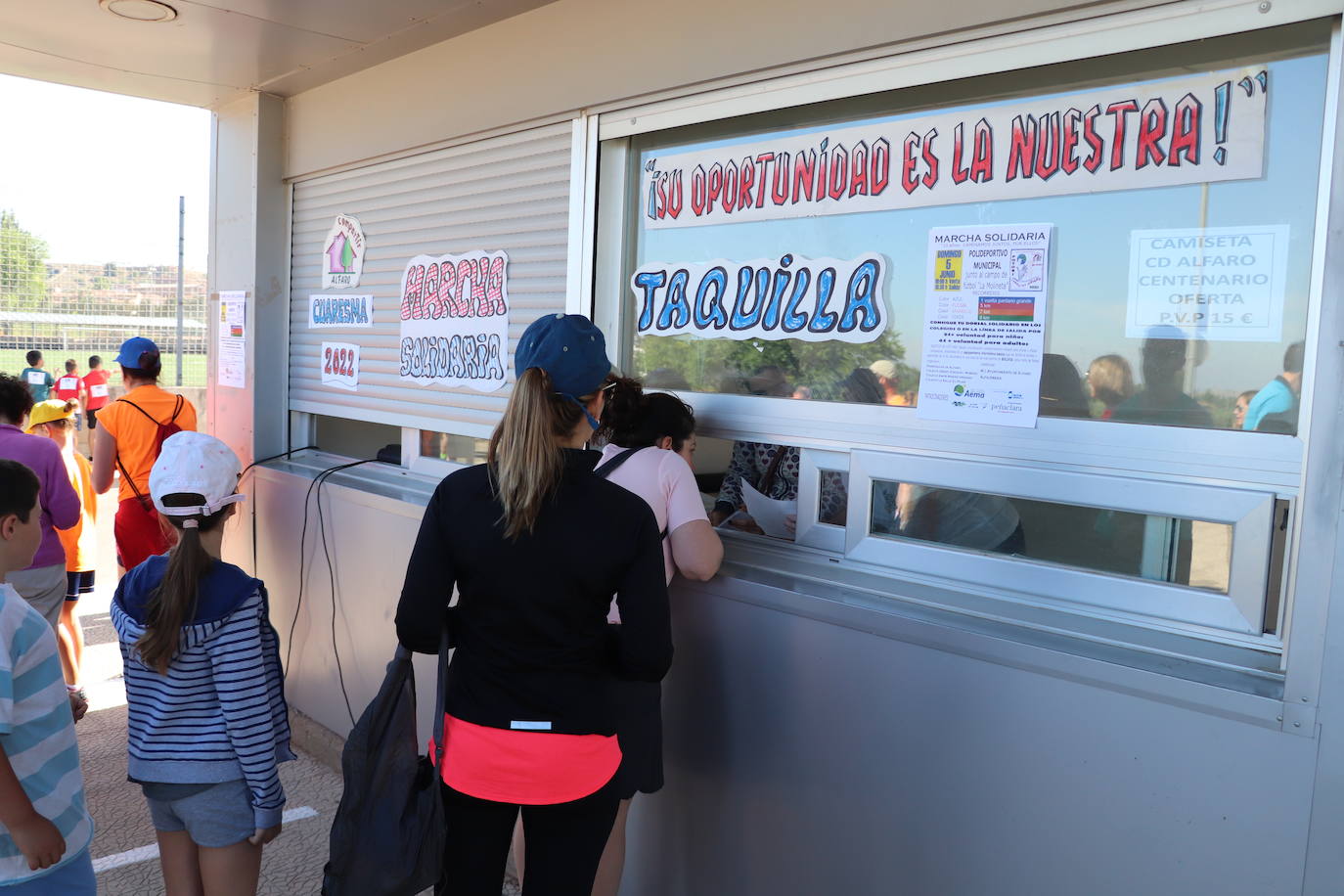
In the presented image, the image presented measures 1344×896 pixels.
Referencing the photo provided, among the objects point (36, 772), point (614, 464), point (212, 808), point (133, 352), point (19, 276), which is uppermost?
point (19, 276)

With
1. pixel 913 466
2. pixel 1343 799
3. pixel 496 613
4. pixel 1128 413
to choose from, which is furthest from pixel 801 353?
pixel 1343 799

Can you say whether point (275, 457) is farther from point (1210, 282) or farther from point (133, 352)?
point (1210, 282)

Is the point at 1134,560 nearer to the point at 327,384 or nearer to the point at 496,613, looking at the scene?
the point at 496,613

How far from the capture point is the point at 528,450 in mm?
1865

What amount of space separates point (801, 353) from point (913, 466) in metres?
0.52

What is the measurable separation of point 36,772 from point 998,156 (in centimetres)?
251

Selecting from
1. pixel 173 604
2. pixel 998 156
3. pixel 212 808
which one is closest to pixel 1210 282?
pixel 998 156

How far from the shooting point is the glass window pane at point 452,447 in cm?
426

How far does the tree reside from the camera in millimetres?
12422

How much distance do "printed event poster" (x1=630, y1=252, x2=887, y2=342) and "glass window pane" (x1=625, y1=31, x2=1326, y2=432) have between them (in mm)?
36

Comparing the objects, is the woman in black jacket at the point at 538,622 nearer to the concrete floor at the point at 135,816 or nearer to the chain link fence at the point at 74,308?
the concrete floor at the point at 135,816

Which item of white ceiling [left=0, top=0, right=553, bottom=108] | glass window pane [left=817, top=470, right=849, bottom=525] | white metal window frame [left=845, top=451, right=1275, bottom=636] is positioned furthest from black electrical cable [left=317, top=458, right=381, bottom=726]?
white metal window frame [left=845, top=451, right=1275, bottom=636]

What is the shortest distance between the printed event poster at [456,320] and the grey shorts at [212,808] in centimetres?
196

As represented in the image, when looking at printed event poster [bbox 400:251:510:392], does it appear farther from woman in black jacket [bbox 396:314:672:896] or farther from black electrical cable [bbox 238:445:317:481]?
woman in black jacket [bbox 396:314:672:896]
